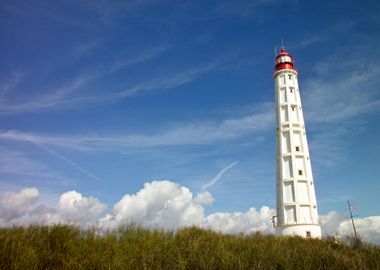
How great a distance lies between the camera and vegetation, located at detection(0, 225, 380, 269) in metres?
9.09

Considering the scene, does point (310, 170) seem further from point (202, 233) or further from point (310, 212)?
point (202, 233)

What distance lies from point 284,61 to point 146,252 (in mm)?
30639

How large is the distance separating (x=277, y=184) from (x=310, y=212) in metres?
3.83

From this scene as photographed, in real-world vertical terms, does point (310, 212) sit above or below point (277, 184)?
below

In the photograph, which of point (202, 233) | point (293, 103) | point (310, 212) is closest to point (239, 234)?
point (202, 233)

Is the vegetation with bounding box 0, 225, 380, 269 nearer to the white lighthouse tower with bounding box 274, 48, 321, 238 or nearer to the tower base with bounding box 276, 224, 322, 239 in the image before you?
the tower base with bounding box 276, 224, 322, 239

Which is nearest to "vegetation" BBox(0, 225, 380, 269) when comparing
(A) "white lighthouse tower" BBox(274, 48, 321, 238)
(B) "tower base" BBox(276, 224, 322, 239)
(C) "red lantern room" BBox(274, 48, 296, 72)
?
(B) "tower base" BBox(276, 224, 322, 239)

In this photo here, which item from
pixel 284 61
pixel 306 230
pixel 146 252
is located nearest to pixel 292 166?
pixel 306 230

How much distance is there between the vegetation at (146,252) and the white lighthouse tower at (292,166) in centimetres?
1721

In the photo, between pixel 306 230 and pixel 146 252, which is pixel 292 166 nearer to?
pixel 306 230

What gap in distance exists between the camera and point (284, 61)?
36.6 meters

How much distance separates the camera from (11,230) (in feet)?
35.8

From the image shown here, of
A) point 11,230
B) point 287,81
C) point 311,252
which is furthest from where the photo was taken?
point 287,81

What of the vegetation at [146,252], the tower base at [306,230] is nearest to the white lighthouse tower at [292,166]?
the tower base at [306,230]
